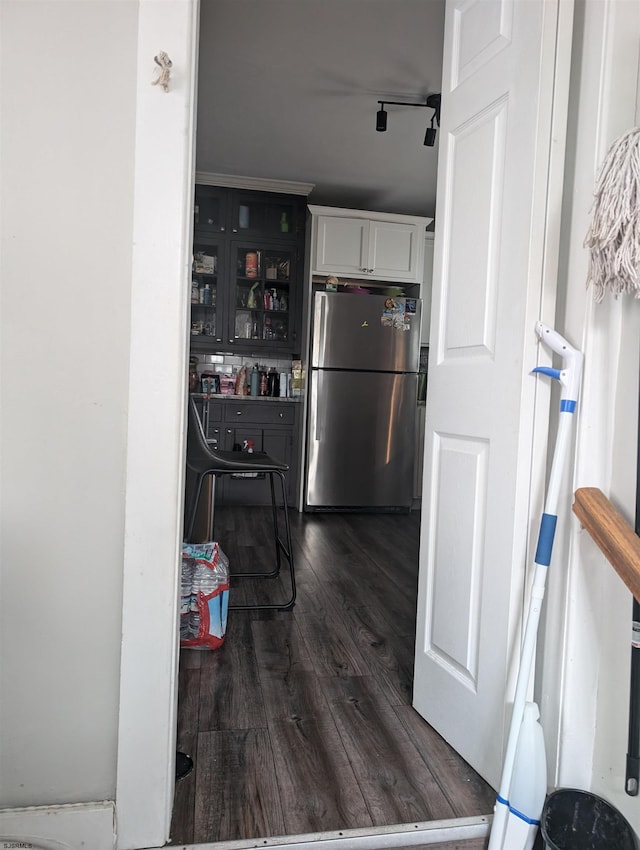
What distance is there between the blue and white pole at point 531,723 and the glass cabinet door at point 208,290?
3.65 meters

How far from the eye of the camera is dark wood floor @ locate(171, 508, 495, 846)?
1183 mm

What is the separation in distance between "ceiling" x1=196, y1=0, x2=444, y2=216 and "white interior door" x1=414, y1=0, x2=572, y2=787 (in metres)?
1.11

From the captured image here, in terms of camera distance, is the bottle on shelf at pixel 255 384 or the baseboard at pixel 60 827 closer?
the baseboard at pixel 60 827

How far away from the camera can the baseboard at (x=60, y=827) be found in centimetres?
103

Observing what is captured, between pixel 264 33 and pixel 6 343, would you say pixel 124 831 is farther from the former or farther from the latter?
pixel 264 33

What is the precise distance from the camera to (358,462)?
4.37 m

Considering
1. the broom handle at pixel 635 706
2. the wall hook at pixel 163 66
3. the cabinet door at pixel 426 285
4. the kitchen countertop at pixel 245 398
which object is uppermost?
the cabinet door at pixel 426 285

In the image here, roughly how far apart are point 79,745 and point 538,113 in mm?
1522

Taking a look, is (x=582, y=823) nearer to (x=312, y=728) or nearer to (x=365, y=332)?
(x=312, y=728)

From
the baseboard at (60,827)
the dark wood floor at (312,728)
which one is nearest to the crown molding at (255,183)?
the dark wood floor at (312,728)

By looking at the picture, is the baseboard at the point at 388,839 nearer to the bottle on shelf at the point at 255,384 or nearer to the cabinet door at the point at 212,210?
the bottle on shelf at the point at 255,384

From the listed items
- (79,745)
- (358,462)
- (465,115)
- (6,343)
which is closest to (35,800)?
(79,745)

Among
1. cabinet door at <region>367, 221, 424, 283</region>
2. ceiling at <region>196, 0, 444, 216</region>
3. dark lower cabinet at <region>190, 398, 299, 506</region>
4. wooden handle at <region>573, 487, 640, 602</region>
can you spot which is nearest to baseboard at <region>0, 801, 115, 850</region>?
wooden handle at <region>573, 487, 640, 602</region>

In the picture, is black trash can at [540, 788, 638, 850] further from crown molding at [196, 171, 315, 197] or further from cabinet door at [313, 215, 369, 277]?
crown molding at [196, 171, 315, 197]
